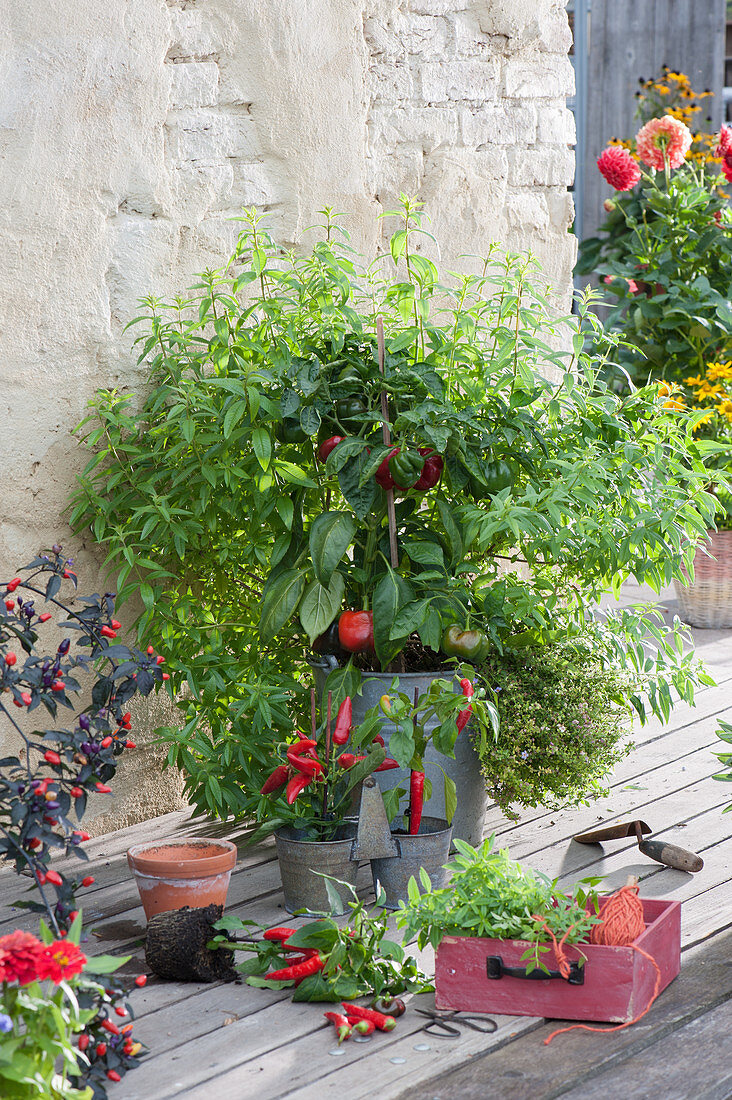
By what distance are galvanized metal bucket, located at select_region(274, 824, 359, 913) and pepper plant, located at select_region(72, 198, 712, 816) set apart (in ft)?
0.61

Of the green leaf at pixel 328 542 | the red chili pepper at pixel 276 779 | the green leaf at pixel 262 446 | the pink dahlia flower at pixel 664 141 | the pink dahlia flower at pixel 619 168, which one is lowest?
the red chili pepper at pixel 276 779

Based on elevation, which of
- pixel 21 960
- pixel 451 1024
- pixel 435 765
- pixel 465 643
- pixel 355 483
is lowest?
pixel 451 1024

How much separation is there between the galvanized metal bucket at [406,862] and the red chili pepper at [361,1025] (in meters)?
0.42

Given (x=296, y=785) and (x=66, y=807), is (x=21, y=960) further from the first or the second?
(x=296, y=785)

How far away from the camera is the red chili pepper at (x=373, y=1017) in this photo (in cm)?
187

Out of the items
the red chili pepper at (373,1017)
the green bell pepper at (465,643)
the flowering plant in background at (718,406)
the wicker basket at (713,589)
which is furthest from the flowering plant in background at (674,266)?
the red chili pepper at (373,1017)

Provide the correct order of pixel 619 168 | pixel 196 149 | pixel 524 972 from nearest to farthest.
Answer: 1. pixel 524 972
2. pixel 196 149
3. pixel 619 168

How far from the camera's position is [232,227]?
2.94 metres

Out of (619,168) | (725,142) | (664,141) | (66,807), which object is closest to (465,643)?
(66,807)

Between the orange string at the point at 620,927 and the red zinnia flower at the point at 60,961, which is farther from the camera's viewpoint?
the orange string at the point at 620,927

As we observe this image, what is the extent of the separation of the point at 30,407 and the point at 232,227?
2.27ft

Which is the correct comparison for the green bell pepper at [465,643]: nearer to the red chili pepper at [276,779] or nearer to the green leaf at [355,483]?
the green leaf at [355,483]

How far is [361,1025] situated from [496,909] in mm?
276

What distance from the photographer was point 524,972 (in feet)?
6.16
